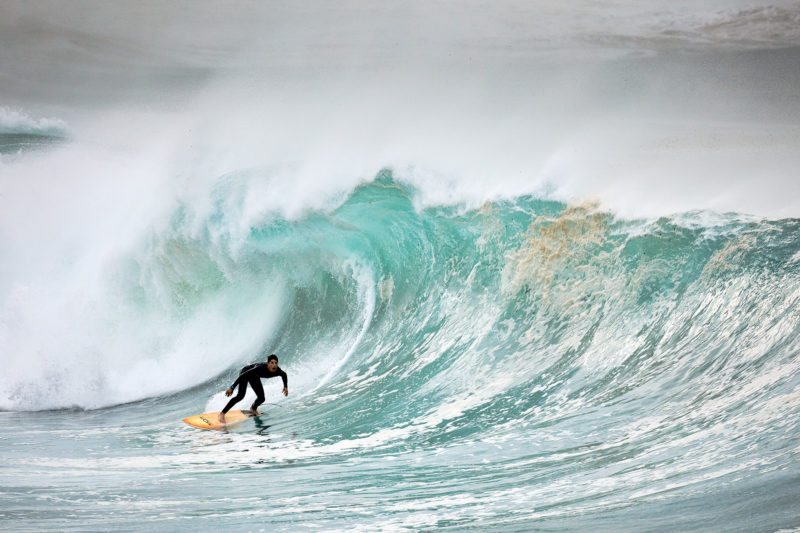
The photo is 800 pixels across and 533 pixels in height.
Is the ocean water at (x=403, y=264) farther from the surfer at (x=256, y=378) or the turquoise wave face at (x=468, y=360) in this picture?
the surfer at (x=256, y=378)

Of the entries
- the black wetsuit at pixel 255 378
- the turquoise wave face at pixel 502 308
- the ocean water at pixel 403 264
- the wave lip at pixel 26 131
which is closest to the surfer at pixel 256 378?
the black wetsuit at pixel 255 378

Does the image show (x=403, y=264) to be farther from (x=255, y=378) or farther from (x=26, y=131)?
(x=26, y=131)

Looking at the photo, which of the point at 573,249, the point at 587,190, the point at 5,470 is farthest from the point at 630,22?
the point at 5,470

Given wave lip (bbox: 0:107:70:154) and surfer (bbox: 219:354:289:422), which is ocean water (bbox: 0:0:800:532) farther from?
surfer (bbox: 219:354:289:422)

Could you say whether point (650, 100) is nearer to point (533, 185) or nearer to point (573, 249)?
point (533, 185)

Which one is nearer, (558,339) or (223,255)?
(558,339)

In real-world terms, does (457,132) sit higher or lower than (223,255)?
higher

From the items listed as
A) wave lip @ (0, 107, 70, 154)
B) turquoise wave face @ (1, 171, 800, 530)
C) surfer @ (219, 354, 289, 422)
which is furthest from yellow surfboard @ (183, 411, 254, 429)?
wave lip @ (0, 107, 70, 154)
